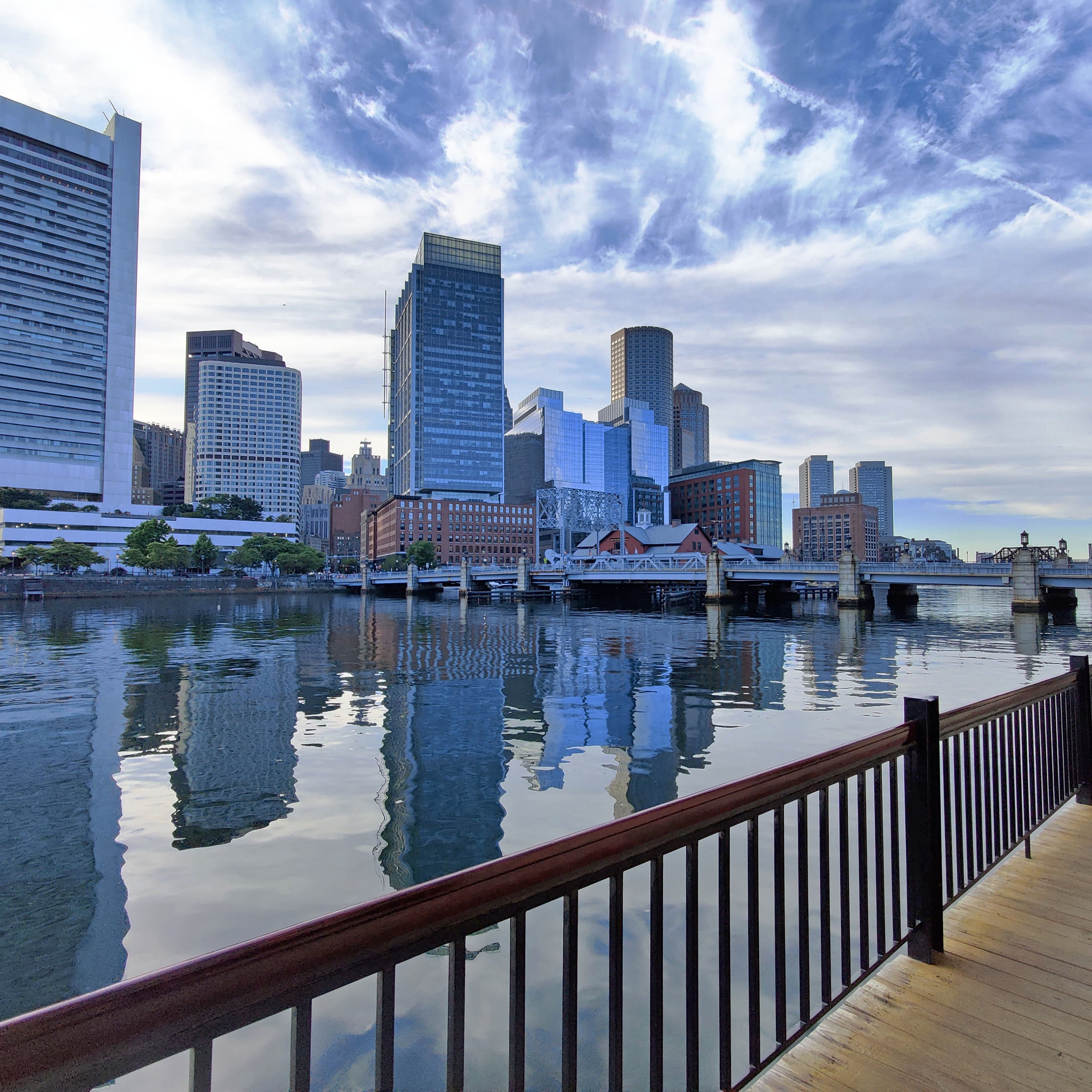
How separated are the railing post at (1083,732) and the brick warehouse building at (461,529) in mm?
157087

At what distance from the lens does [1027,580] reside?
54875 millimetres

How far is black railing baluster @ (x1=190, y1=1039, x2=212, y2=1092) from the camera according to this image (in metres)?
1.63

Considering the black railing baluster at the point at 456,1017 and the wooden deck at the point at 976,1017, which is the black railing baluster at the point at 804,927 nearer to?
the wooden deck at the point at 976,1017

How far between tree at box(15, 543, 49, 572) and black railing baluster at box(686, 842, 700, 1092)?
5017 inches

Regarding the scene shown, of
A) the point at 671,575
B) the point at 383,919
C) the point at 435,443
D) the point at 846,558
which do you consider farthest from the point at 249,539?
the point at 383,919

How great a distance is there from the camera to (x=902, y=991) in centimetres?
394

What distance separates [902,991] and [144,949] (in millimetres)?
7277

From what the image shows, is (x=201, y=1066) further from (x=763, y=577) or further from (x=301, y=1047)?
(x=763, y=577)

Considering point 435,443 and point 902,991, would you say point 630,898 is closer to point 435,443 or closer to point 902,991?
point 902,991

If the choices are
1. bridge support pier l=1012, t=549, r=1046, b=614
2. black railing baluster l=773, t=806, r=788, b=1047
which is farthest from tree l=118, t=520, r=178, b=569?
black railing baluster l=773, t=806, r=788, b=1047

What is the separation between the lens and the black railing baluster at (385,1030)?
1.95m

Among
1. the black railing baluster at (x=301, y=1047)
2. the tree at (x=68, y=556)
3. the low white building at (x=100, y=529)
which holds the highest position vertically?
the low white building at (x=100, y=529)

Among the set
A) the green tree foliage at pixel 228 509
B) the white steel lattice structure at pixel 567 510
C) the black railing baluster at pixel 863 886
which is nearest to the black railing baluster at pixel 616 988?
the black railing baluster at pixel 863 886

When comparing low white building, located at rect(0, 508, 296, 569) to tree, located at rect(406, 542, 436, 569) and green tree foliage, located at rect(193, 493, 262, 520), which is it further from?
tree, located at rect(406, 542, 436, 569)
